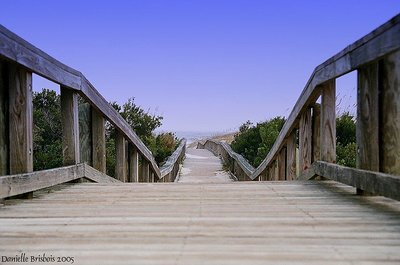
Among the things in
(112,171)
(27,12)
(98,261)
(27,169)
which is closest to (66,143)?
(27,169)

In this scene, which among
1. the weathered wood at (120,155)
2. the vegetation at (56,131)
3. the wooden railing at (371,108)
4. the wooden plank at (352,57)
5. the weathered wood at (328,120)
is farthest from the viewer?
A: the vegetation at (56,131)

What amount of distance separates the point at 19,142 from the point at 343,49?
2.18 metres

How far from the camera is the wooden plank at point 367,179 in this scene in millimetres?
2237

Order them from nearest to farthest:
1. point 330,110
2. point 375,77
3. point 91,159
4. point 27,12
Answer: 1. point 375,77
2. point 330,110
3. point 91,159
4. point 27,12

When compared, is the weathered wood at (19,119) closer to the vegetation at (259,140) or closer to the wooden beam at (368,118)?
the wooden beam at (368,118)

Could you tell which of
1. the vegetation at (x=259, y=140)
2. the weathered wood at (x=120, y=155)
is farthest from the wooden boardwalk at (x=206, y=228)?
the vegetation at (x=259, y=140)

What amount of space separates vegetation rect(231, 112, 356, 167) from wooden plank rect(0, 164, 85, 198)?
5197 mm

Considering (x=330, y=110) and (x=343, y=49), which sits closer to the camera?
(x=343, y=49)

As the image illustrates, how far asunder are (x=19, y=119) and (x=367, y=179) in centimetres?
215

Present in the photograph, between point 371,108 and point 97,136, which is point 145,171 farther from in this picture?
point 371,108

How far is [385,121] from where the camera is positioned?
2.50 m

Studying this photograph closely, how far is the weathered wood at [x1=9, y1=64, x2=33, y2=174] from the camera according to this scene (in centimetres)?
266

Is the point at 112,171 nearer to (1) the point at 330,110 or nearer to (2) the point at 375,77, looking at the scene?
(1) the point at 330,110

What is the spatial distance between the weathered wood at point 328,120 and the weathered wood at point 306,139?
55 cm
